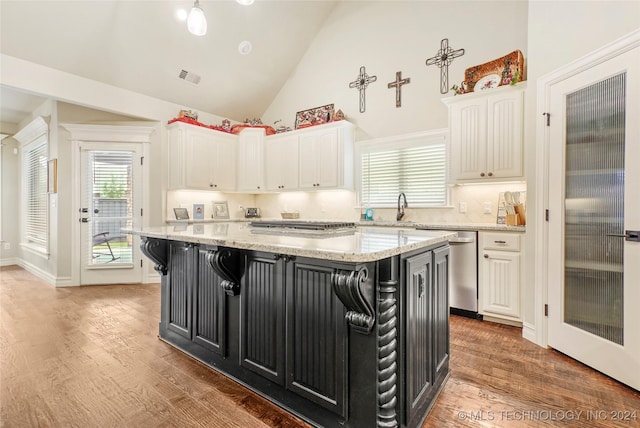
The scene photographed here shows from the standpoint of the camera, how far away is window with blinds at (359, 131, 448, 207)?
4.19m

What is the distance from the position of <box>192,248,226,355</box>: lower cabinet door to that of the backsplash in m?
3.01

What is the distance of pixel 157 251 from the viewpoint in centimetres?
262

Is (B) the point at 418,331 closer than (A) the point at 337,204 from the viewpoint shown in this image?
Yes

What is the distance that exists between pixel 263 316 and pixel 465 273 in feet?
7.76

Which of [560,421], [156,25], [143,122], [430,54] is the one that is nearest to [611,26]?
[430,54]

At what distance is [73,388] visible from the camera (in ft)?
6.56

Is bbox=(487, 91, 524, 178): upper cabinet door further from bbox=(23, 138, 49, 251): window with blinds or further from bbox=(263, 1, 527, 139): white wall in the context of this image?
bbox=(23, 138, 49, 251): window with blinds

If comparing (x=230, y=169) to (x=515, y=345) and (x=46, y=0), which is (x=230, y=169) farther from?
(x=515, y=345)

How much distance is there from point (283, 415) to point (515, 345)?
2.07 m

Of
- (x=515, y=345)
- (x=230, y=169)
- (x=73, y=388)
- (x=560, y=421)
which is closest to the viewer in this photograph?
(x=560, y=421)

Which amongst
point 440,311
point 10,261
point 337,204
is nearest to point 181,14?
point 337,204

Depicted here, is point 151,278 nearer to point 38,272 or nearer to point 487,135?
point 38,272

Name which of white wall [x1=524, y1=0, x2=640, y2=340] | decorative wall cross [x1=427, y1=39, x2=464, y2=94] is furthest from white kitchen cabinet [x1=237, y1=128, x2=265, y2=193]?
white wall [x1=524, y1=0, x2=640, y2=340]

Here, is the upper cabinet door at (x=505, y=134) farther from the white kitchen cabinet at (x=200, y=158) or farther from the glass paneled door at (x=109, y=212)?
the glass paneled door at (x=109, y=212)
